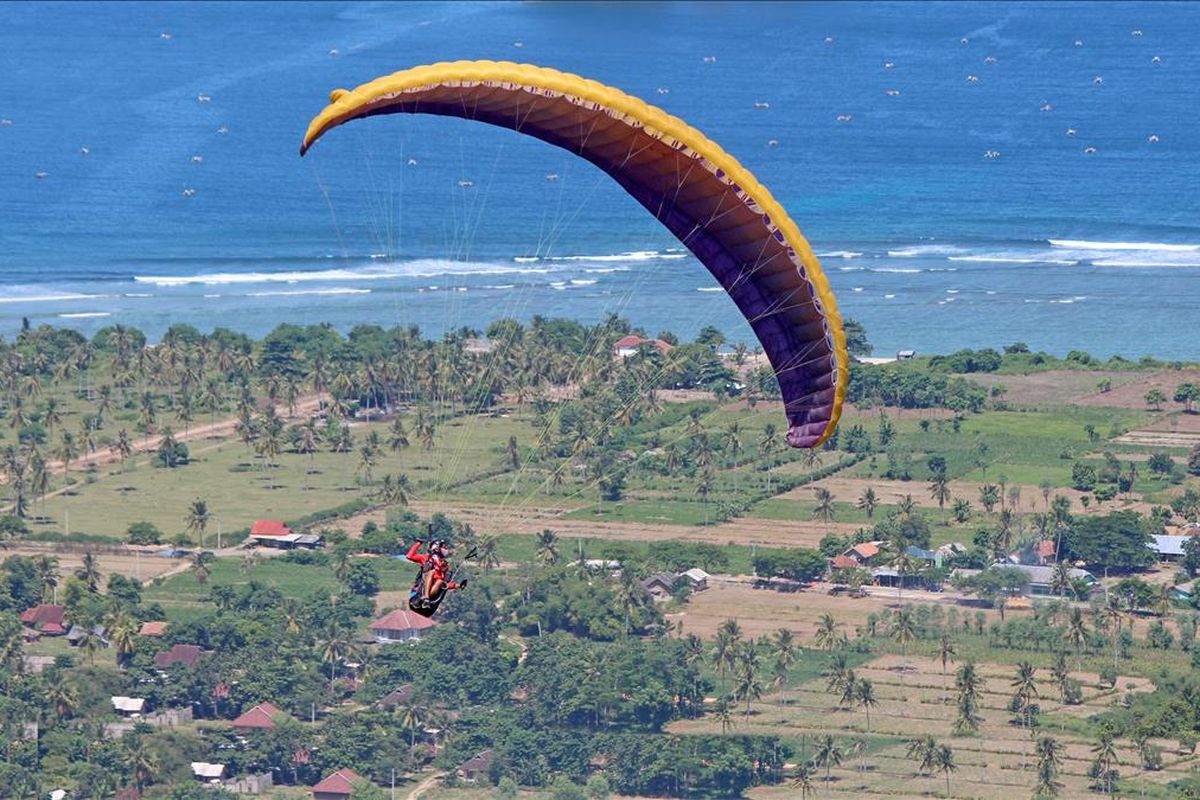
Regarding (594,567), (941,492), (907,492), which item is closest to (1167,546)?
(941,492)

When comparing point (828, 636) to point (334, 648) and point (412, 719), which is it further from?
point (334, 648)

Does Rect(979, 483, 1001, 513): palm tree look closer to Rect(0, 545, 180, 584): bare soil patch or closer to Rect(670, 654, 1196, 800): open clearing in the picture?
Rect(670, 654, 1196, 800): open clearing

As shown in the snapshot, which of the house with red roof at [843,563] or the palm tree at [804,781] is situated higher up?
the house with red roof at [843,563]

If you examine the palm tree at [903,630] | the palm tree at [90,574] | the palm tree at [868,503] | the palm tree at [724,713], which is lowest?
the palm tree at [724,713]

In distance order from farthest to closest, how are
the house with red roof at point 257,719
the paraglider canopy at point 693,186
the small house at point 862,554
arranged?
the small house at point 862,554 < the house with red roof at point 257,719 < the paraglider canopy at point 693,186

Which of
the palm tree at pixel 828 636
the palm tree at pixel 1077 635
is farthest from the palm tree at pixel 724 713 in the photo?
the palm tree at pixel 1077 635

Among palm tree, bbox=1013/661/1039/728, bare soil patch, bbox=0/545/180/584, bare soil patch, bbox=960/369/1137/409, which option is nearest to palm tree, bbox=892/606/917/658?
palm tree, bbox=1013/661/1039/728

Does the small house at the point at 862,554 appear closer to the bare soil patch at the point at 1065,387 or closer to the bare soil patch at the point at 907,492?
the bare soil patch at the point at 907,492
